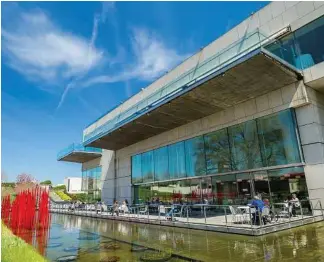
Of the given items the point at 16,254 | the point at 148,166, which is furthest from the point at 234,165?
the point at 16,254

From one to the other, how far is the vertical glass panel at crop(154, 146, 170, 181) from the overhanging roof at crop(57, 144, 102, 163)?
43.2 ft

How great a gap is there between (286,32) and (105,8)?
10764 millimetres

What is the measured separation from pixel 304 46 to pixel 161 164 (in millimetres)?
14109

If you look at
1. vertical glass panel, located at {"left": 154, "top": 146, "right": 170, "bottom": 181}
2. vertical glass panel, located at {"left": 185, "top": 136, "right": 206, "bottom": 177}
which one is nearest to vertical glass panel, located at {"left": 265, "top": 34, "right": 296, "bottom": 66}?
vertical glass panel, located at {"left": 185, "top": 136, "right": 206, "bottom": 177}

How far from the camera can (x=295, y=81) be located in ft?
48.7

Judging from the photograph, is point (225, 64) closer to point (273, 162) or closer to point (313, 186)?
point (273, 162)

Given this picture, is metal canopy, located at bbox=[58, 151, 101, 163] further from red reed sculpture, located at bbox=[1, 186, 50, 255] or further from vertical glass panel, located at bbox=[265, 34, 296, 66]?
vertical glass panel, located at bbox=[265, 34, 296, 66]

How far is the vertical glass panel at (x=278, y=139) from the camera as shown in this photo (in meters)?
14.6

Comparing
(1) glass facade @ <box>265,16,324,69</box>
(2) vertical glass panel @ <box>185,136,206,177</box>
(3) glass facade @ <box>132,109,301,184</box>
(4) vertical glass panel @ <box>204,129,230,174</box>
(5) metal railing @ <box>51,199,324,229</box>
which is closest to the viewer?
A: (5) metal railing @ <box>51,199,324,229</box>

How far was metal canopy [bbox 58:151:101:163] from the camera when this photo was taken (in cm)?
3540

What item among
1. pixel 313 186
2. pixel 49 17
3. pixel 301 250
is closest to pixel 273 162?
pixel 313 186

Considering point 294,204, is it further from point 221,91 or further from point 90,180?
point 90,180

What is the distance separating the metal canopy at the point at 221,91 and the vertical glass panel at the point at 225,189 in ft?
15.4

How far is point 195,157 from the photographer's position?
20109 mm
